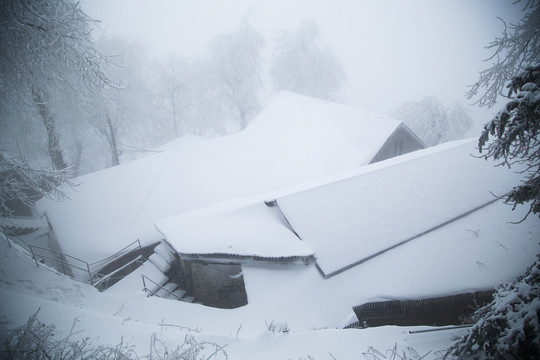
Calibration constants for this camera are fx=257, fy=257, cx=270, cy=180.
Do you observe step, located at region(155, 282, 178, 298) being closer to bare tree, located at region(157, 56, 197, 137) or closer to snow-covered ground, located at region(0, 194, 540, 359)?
snow-covered ground, located at region(0, 194, 540, 359)

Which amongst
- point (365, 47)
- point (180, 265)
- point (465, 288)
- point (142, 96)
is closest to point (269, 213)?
point (180, 265)

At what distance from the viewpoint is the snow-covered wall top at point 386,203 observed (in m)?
7.03

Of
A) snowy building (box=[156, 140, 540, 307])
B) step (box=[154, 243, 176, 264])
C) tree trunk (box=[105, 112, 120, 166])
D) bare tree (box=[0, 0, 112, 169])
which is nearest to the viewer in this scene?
bare tree (box=[0, 0, 112, 169])

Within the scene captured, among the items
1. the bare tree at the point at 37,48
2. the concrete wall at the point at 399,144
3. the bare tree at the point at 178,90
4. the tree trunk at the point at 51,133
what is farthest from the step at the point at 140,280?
the bare tree at the point at 178,90

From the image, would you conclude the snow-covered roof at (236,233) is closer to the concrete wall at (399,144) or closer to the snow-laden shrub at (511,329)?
the snow-laden shrub at (511,329)

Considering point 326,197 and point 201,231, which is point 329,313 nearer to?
point 326,197

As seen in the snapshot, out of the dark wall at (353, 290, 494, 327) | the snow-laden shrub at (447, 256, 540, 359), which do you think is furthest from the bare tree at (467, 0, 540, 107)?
the dark wall at (353, 290, 494, 327)

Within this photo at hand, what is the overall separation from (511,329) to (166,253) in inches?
339

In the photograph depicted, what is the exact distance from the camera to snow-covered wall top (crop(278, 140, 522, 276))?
7031 mm

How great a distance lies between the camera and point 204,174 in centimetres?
1335

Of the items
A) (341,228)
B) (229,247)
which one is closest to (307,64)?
(341,228)

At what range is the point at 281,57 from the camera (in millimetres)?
29094

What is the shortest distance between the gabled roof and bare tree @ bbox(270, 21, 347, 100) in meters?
20.9

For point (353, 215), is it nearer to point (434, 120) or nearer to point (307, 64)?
point (434, 120)
